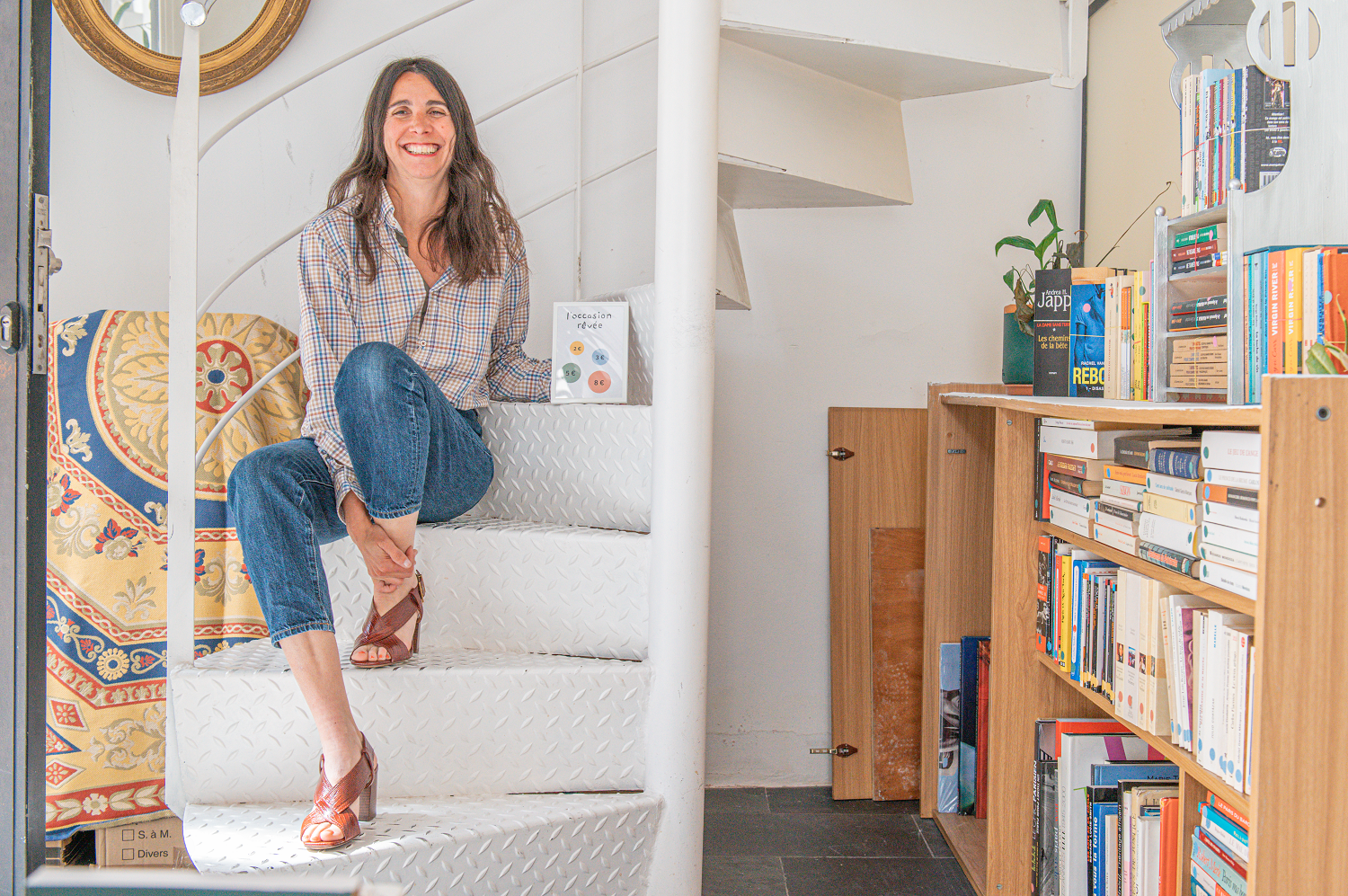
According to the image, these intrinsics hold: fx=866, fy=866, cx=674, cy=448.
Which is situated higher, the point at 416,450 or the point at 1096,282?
the point at 1096,282

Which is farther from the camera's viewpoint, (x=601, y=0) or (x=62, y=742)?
(x=601, y=0)

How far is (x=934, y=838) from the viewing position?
82.4 inches

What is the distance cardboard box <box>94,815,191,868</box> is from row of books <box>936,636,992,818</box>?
1724 mm

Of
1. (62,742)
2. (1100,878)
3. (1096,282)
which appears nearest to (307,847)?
(62,742)

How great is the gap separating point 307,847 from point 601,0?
2142 mm

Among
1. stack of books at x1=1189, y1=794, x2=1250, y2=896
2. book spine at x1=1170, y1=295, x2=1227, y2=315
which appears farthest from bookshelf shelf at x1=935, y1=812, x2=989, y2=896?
book spine at x1=1170, y1=295, x2=1227, y2=315

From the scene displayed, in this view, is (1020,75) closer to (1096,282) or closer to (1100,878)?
(1096,282)

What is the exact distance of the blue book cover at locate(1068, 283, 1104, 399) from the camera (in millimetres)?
1699

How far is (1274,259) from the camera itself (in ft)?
3.85

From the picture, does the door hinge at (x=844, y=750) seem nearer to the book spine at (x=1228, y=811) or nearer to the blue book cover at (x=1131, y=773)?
the blue book cover at (x=1131, y=773)

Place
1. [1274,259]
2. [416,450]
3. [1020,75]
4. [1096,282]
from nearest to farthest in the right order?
[1274,259] < [416,450] < [1096,282] < [1020,75]

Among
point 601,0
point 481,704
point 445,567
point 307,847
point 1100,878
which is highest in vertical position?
point 601,0

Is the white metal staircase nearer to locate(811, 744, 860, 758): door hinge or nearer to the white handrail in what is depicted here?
the white handrail

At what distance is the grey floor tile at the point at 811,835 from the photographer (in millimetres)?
2029
